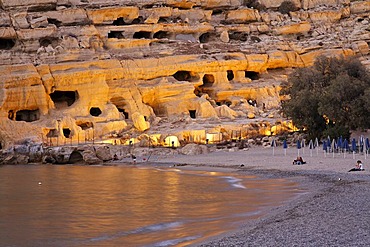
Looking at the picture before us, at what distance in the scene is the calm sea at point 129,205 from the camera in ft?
54.9

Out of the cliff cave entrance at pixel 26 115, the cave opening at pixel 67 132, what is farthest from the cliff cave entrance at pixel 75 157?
the cliff cave entrance at pixel 26 115

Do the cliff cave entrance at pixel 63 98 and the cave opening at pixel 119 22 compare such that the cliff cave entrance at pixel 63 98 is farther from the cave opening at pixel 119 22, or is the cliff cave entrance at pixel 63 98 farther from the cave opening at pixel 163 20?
the cave opening at pixel 163 20

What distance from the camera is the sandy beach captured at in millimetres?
13719

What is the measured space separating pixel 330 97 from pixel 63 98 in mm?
20919

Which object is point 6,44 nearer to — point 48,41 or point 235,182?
point 48,41

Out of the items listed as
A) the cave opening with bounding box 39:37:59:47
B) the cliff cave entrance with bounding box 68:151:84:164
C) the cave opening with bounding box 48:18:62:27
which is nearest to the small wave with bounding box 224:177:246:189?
the cliff cave entrance with bounding box 68:151:84:164

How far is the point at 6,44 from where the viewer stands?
166 feet

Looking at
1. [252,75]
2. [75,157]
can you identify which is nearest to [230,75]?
[252,75]

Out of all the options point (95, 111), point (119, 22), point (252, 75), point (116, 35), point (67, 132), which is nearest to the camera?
point (67, 132)

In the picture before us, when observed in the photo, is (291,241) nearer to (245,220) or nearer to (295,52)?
(245,220)

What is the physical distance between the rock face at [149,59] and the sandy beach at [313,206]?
1113cm

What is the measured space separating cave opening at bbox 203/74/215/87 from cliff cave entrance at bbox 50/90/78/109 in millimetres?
10626

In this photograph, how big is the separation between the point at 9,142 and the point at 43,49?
8.68m

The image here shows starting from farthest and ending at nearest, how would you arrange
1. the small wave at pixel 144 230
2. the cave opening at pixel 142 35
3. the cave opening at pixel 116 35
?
the cave opening at pixel 142 35, the cave opening at pixel 116 35, the small wave at pixel 144 230
